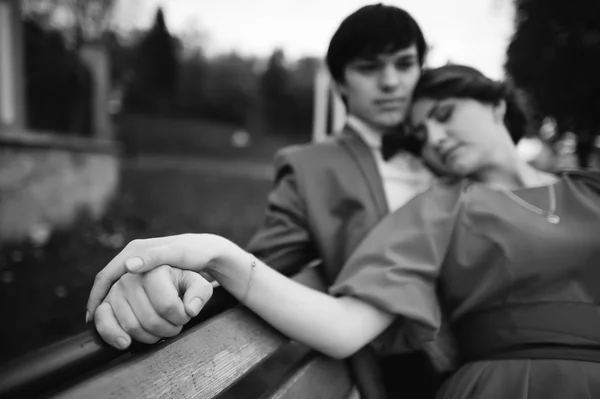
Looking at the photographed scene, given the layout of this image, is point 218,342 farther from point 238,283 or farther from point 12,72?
point 12,72

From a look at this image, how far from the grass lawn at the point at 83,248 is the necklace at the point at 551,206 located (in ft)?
4.68

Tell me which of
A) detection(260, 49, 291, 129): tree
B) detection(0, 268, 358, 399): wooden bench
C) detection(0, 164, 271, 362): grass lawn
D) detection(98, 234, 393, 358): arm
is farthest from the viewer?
detection(260, 49, 291, 129): tree

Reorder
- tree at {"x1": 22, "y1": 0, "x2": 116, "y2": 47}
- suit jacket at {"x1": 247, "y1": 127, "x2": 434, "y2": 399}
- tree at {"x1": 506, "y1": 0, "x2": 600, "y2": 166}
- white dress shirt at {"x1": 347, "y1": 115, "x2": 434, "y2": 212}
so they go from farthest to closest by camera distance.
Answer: tree at {"x1": 506, "y1": 0, "x2": 600, "y2": 166} → tree at {"x1": 22, "y1": 0, "x2": 116, "y2": 47} → white dress shirt at {"x1": 347, "y1": 115, "x2": 434, "y2": 212} → suit jacket at {"x1": 247, "y1": 127, "x2": 434, "y2": 399}

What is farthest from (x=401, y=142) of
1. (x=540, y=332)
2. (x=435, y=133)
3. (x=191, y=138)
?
(x=191, y=138)

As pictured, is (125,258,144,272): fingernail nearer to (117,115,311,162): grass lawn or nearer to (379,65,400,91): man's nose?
(379,65,400,91): man's nose

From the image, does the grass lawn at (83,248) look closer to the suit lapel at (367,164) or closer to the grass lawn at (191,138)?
the suit lapel at (367,164)

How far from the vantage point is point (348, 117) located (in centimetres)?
189

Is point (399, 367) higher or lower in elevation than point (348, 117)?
lower

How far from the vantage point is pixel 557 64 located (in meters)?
11.7

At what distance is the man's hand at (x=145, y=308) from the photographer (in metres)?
0.81

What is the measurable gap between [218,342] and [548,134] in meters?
14.8

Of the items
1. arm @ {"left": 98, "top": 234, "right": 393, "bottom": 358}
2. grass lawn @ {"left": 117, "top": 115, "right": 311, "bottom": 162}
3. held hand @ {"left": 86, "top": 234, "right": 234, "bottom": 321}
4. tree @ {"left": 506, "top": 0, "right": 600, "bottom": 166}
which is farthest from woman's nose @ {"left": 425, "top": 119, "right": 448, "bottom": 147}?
tree @ {"left": 506, "top": 0, "right": 600, "bottom": 166}

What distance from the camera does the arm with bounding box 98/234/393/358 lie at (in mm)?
988

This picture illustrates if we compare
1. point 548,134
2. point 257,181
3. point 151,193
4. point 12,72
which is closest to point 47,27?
point 12,72
